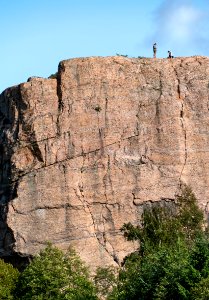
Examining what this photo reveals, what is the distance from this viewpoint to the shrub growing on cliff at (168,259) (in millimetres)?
45406

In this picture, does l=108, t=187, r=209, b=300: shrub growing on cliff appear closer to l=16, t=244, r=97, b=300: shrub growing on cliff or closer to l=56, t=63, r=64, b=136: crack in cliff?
l=16, t=244, r=97, b=300: shrub growing on cliff

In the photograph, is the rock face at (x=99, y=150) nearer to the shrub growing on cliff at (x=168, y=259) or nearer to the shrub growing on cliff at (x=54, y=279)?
the shrub growing on cliff at (x=168, y=259)

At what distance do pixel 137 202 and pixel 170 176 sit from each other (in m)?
2.28

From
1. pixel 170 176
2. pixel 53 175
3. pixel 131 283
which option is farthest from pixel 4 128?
pixel 131 283

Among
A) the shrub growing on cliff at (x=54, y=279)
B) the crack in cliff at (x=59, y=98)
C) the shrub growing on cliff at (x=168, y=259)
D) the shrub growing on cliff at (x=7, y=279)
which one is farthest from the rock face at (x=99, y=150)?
the shrub growing on cliff at (x=54, y=279)

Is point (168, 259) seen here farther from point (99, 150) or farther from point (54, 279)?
point (99, 150)

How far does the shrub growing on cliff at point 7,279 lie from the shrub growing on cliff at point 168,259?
5.44 m

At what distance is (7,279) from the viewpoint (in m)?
57.4

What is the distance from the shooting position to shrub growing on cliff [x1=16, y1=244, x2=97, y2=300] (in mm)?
54062

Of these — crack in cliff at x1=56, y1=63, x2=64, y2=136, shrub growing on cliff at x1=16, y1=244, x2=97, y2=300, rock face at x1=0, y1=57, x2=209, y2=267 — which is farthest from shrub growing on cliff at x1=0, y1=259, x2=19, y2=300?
crack in cliff at x1=56, y1=63, x2=64, y2=136

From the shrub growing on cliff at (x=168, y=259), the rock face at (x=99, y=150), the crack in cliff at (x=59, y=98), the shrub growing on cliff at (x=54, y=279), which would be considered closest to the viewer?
the shrub growing on cliff at (x=168, y=259)

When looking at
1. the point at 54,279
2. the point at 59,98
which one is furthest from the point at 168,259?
the point at 59,98

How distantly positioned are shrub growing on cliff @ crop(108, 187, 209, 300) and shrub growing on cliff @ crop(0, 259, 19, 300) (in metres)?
5.44

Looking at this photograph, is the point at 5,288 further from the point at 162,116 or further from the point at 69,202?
the point at 162,116
